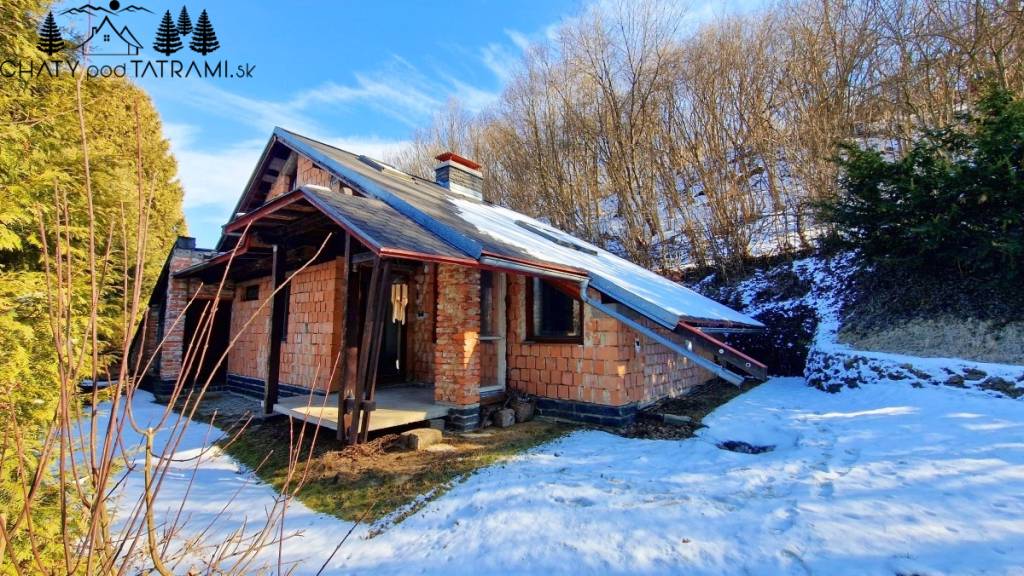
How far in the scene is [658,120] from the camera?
60.5 ft

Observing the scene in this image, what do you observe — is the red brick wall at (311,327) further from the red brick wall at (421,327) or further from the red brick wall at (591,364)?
the red brick wall at (591,364)

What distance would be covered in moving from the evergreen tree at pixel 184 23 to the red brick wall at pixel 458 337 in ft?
16.3

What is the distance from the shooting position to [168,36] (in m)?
6.60

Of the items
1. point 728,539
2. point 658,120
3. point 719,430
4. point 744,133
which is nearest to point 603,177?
point 658,120

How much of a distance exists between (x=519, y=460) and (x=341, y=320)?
4.54 m

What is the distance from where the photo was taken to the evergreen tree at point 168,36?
644cm

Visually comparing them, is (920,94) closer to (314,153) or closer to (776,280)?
(776,280)

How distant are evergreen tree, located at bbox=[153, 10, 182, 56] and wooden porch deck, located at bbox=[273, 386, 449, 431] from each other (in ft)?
16.9

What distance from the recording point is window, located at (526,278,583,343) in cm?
755

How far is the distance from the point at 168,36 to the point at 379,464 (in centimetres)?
651

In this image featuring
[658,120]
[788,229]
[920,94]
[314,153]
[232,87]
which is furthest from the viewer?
[658,120]

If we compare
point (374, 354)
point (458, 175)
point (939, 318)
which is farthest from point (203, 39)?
point (939, 318)

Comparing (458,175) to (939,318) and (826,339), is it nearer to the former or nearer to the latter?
(826,339)

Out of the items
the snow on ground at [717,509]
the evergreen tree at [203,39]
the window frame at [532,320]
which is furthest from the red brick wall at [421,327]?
the evergreen tree at [203,39]
